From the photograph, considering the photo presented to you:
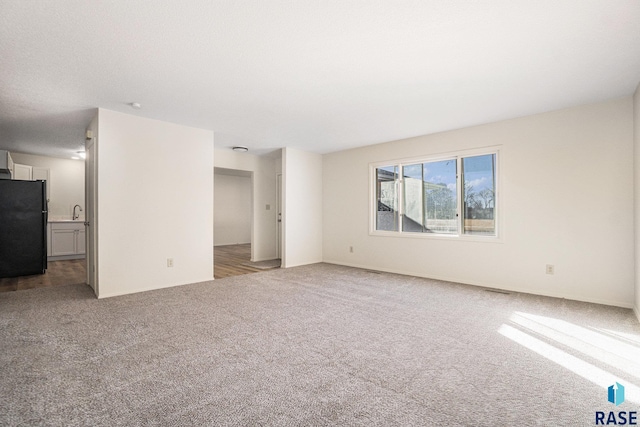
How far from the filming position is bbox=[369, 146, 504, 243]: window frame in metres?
4.39

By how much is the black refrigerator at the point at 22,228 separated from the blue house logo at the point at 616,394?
297 inches

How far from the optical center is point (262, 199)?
23.3ft

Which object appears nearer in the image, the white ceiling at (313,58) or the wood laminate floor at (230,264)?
the white ceiling at (313,58)

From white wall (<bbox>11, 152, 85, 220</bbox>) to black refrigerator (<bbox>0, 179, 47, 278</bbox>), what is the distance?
2033 mm

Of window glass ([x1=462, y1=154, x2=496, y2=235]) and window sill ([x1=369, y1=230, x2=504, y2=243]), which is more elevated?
window glass ([x1=462, y1=154, x2=496, y2=235])

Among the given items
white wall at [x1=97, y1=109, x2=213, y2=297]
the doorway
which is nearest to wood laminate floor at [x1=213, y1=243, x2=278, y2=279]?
white wall at [x1=97, y1=109, x2=213, y2=297]

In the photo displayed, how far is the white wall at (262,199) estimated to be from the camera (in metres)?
6.77

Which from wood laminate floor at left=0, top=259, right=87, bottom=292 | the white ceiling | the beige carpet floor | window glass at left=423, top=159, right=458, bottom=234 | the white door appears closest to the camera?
the beige carpet floor

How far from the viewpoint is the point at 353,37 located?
7.55 feet

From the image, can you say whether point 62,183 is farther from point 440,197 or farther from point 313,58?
point 440,197

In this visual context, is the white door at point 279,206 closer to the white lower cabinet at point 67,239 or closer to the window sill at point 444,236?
the window sill at point 444,236

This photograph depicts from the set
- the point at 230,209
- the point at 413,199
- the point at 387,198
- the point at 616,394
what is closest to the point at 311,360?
the point at 616,394

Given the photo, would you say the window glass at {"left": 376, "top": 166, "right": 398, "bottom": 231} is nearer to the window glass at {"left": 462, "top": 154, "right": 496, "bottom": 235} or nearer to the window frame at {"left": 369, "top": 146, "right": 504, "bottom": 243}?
the window frame at {"left": 369, "top": 146, "right": 504, "bottom": 243}

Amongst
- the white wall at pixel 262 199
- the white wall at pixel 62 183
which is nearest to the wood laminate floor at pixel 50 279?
the white wall at pixel 62 183
